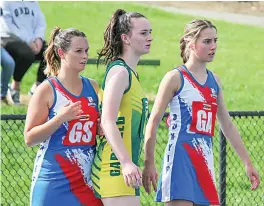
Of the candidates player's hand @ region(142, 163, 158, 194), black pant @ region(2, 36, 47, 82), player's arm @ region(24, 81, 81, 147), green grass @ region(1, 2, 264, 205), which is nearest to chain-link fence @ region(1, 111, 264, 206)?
green grass @ region(1, 2, 264, 205)

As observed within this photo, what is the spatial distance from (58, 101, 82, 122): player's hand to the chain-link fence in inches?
104

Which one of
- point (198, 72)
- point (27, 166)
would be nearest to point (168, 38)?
point (27, 166)

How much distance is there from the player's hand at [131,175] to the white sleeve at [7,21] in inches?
257

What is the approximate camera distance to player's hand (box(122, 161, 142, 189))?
5312 mm

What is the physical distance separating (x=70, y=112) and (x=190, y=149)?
969 millimetres

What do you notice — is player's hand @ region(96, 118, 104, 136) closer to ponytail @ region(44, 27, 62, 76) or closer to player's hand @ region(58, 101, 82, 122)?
player's hand @ region(58, 101, 82, 122)

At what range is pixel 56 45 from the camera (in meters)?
5.98

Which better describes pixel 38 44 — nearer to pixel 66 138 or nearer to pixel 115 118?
pixel 66 138

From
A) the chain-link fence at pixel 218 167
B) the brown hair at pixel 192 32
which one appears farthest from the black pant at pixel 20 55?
the brown hair at pixel 192 32

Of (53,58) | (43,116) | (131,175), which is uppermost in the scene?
(53,58)

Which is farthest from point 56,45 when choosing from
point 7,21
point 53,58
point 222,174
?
point 7,21

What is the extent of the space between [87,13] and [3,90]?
914 centimetres

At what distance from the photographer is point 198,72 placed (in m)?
6.40

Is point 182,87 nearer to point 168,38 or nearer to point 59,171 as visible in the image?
point 59,171
